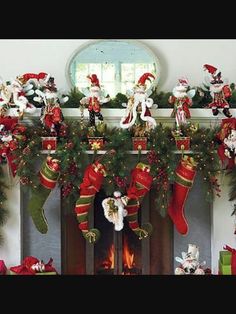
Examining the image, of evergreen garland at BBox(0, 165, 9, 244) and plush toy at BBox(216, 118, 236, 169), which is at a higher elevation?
plush toy at BBox(216, 118, 236, 169)

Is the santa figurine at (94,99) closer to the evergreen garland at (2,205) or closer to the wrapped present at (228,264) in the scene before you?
the evergreen garland at (2,205)

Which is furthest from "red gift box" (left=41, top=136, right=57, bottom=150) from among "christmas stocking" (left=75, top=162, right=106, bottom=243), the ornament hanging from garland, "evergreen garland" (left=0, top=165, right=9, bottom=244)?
"evergreen garland" (left=0, top=165, right=9, bottom=244)

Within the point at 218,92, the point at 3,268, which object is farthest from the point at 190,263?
the point at 3,268

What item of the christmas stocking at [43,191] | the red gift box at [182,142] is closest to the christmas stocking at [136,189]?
the red gift box at [182,142]

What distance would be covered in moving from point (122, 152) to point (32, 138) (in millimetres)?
569

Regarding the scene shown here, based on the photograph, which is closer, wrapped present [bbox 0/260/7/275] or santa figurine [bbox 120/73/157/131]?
santa figurine [bbox 120/73/157/131]

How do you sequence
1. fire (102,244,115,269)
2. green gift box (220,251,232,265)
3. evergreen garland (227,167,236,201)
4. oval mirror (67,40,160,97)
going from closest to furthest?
green gift box (220,251,232,265) → evergreen garland (227,167,236,201) → oval mirror (67,40,160,97) → fire (102,244,115,269)

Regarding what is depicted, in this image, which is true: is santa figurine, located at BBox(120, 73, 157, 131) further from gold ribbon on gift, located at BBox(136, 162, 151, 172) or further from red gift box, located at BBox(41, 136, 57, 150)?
red gift box, located at BBox(41, 136, 57, 150)

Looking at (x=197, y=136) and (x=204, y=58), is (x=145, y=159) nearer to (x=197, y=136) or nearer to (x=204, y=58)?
(x=197, y=136)

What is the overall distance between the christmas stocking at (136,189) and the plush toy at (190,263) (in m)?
0.29

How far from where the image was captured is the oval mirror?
12.8 feet

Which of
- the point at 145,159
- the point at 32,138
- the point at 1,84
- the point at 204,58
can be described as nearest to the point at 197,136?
the point at 145,159

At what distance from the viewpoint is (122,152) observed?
356cm

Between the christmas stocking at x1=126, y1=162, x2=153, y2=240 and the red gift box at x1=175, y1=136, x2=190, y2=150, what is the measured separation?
23 centimetres
